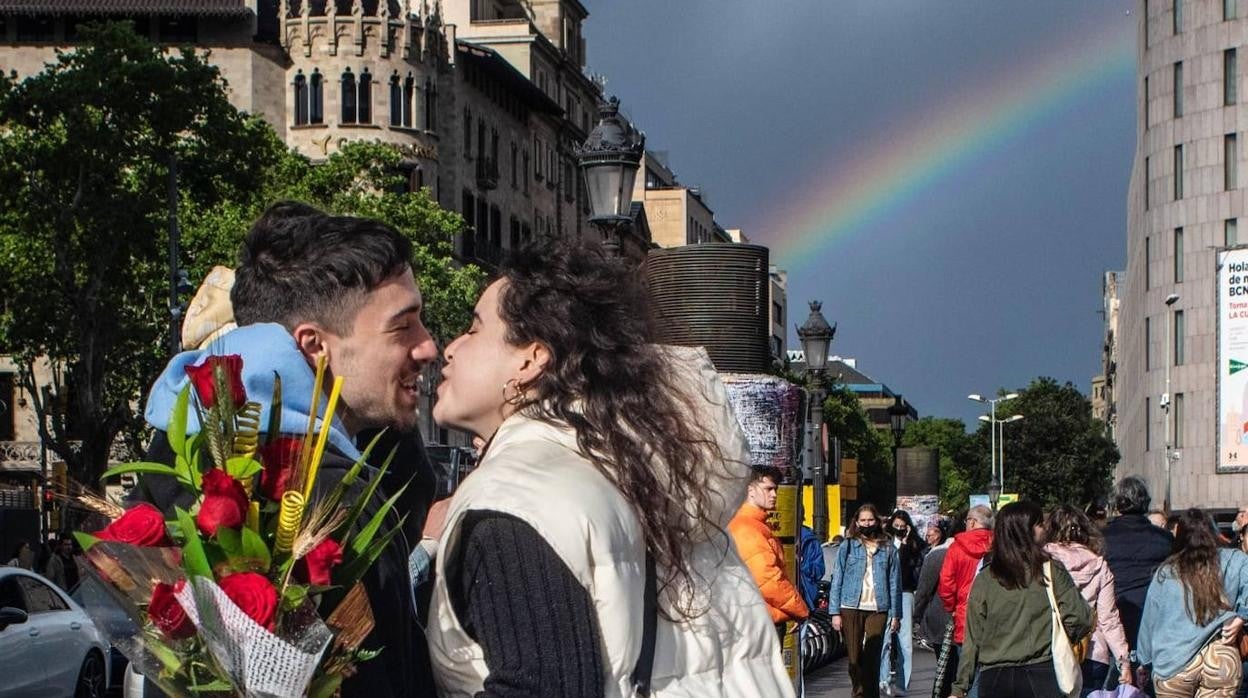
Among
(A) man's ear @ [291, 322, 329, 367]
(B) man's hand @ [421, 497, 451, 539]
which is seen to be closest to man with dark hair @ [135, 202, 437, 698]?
(A) man's ear @ [291, 322, 329, 367]

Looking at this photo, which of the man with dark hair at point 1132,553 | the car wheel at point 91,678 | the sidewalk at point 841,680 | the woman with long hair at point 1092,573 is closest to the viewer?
the woman with long hair at point 1092,573

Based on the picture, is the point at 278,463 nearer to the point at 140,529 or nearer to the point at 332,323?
the point at 140,529

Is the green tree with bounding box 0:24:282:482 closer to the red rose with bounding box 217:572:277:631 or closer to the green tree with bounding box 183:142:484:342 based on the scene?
the green tree with bounding box 183:142:484:342

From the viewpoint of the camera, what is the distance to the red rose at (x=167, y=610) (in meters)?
2.84

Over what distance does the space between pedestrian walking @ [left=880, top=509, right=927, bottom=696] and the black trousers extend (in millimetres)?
7990

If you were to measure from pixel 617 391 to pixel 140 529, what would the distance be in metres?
0.90

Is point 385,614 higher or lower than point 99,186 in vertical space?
lower

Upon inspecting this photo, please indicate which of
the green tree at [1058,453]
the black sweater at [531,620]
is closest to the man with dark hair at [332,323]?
the black sweater at [531,620]

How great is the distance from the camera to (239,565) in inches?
112

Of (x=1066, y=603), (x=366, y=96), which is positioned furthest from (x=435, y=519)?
(x=366, y=96)

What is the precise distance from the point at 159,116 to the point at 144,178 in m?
1.96

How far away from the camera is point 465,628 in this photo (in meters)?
3.18

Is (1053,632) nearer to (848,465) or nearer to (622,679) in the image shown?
(622,679)

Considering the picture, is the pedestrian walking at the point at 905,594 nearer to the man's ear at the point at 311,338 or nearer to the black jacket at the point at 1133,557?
the black jacket at the point at 1133,557
